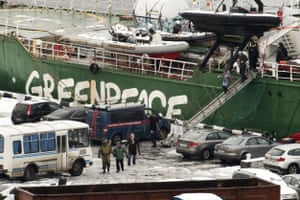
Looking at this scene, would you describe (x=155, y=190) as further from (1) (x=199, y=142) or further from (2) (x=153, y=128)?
(2) (x=153, y=128)

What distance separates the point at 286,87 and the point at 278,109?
89 cm

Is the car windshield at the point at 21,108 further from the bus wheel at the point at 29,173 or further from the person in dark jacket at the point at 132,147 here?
the bus wheel at the point at 29,173

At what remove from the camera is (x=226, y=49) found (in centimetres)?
5159

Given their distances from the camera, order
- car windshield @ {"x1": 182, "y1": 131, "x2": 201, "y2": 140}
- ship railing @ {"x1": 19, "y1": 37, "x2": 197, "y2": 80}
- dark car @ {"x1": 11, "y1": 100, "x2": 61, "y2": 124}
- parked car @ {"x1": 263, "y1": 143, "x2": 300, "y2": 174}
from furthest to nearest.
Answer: ship railing @ {"x1": 19, "y1": 37, "x2": 197, "y2": 80}
dark car @ {"x1": 11, "y1": 100, "x2": 61, "y2": 124}
car windshield @ {"x1": 182, "y1": 131, "x2": 201, "y2": 140}
parked car @ {"x1": 263, "y1": 143, "x2": 300, "y2": 174}

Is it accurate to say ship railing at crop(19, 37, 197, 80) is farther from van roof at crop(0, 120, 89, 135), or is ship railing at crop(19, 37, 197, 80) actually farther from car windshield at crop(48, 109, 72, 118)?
van roof at crop(0, 120, 89, 135)

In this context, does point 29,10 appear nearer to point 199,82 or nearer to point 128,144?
point 199,82

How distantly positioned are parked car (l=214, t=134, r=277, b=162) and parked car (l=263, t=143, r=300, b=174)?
169cm

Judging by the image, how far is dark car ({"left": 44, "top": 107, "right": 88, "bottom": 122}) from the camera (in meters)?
47.4

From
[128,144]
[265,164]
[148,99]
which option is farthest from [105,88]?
[265,164]

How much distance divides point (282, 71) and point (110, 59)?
9.22 m

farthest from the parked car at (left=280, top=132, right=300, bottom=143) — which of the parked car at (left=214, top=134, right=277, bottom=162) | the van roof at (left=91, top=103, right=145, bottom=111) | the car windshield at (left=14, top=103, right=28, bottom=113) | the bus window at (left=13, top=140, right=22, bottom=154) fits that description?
the car windshield at (left=14, top=103, right=28, bottom=113)

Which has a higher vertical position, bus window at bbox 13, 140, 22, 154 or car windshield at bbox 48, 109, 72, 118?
car windshield at bbox 48, 109, 72, 118

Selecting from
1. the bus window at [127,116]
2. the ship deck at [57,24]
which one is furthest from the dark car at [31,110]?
the ship deck at [57,24]

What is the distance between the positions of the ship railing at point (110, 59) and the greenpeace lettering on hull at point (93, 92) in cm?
81
